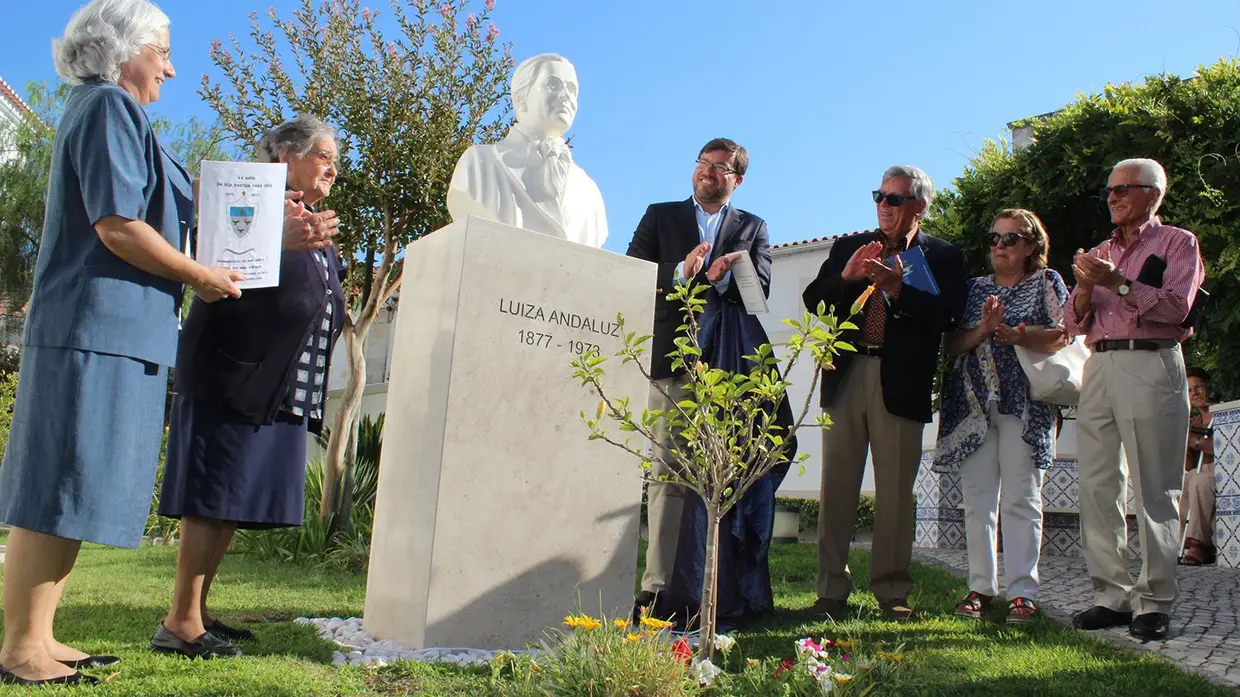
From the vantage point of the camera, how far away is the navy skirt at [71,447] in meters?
3.01

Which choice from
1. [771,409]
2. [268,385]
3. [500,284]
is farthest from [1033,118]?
[268,385]

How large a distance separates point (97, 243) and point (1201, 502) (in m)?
10.0

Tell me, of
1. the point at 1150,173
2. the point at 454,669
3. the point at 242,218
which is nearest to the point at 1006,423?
the point at 1150,173

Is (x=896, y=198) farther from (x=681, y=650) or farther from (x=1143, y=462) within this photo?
(x=681, y=650)

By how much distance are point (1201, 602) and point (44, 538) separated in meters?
6.22

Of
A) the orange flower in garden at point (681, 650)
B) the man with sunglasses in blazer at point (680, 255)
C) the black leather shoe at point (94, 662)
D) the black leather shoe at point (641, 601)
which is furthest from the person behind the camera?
the black leather shoe at point (641, 601)

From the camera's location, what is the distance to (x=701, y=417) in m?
3.41

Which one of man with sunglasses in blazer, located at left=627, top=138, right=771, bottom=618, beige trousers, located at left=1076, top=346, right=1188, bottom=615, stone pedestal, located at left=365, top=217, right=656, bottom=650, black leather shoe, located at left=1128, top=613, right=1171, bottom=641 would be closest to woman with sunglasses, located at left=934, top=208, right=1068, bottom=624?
beige trousers, located at left=1076, top=346, right=1188, bottom=615

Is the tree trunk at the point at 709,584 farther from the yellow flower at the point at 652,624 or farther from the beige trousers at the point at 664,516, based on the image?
the beige trousers at the point at 664,516

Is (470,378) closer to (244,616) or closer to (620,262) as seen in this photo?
(620,262)

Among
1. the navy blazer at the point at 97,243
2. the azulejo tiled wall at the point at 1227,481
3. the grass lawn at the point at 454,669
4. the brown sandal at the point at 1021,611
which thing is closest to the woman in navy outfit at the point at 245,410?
the grass lawn at the point at 454,669

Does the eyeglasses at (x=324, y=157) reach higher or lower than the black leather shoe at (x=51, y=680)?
higher

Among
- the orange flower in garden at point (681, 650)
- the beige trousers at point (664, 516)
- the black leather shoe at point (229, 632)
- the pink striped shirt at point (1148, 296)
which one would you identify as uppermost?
the pink striped shirt at point (1148, 296)

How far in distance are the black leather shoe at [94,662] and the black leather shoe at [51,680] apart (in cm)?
12
